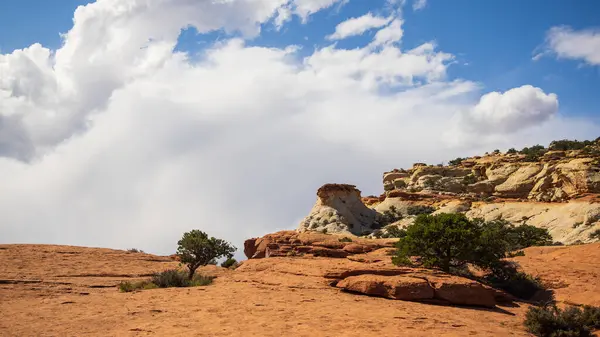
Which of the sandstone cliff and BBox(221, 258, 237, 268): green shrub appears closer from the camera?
BBox(221, 258, 237, 268): green shrub

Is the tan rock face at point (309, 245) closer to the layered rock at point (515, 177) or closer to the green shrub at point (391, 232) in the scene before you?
the green shrub at point (391, 232)

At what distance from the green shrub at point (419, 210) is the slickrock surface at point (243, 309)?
44169mm

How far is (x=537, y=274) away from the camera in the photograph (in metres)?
21.5

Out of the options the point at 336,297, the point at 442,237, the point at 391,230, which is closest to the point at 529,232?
the point at 391,230

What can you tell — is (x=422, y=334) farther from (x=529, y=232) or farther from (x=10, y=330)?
(x=529, y=232)

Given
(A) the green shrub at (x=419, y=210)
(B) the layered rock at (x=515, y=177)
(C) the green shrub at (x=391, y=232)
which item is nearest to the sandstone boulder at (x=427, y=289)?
(C) the green shrub at (x=391, y=232)

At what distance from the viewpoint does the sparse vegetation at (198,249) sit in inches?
974

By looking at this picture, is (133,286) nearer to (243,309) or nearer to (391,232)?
(243,309)

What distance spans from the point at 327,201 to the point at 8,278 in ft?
146

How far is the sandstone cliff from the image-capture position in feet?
160

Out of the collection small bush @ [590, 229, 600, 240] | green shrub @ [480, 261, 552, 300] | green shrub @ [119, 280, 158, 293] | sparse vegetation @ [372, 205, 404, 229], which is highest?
sparse vegetation @ [372, 205, 404, 229]

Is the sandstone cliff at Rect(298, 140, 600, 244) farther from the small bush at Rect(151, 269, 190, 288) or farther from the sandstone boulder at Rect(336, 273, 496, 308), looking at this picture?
the small bush at Rect(151, 269, 190, 288)

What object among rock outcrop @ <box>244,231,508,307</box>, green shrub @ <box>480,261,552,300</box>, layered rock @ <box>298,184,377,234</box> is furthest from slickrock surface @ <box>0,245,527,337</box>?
layered rock @ <box>298,184,377,234</box>

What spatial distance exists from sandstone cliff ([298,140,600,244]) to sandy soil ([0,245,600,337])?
29916 millimetres
